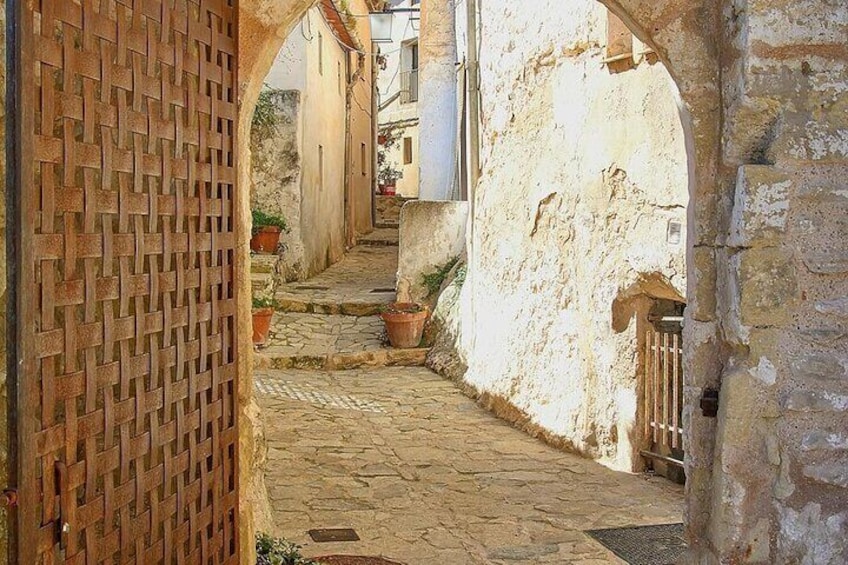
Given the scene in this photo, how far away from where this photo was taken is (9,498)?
1904mm

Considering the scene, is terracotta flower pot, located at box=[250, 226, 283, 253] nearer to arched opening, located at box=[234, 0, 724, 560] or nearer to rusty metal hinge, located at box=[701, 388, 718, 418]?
arched opening, located at box=[234, 0, 724, 560]

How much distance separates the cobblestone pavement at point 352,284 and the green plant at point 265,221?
2.87 ft

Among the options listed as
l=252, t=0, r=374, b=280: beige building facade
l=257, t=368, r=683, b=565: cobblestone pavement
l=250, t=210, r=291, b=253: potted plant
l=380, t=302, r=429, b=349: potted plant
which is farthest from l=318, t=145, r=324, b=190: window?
l=257, t=368, r=683, b=565: cobblestone pavement

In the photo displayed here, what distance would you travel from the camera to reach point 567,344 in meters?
7.07

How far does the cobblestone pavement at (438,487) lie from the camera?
492cm

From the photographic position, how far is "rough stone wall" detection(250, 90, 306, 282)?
1289 cm

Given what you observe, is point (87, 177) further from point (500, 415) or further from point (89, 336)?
point (500, 415)

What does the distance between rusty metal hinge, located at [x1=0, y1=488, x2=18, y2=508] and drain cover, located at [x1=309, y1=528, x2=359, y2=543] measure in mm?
3101

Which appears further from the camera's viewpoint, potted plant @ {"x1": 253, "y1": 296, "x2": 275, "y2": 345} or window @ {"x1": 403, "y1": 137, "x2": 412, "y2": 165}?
window @ {"x1": 403, "y1": 137, "x2": 412, "y2": 165}

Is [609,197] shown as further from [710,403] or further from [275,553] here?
[275,553]

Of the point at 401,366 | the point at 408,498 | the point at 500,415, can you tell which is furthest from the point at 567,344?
the point at 401,366

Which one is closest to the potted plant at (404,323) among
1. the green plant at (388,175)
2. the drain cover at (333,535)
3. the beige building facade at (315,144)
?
the beige building facade at (315,144)

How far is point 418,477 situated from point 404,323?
4410mm

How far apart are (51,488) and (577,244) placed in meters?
5.35
